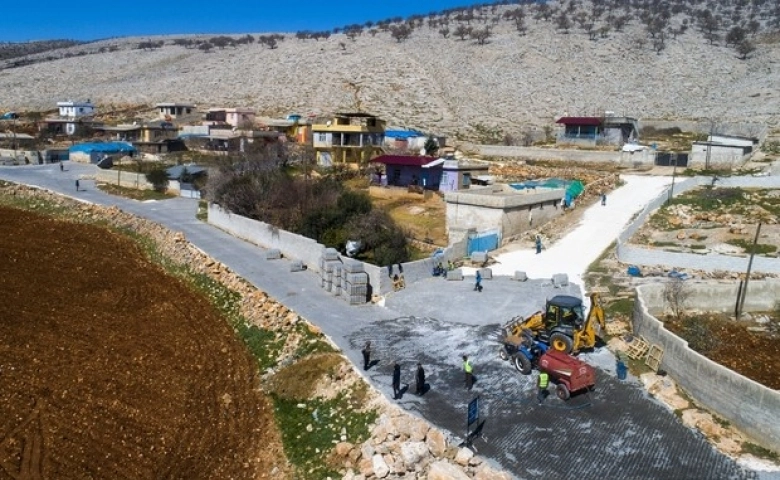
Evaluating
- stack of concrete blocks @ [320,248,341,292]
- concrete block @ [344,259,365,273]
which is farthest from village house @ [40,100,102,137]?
concrete block @ [344,259,365,273]

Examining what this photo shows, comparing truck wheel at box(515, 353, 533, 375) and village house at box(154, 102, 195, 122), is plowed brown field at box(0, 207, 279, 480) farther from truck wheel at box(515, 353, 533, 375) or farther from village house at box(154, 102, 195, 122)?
village house at box(154, 102, 195, 122)

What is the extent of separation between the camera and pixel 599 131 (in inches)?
2618

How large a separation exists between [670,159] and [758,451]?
4389 cm

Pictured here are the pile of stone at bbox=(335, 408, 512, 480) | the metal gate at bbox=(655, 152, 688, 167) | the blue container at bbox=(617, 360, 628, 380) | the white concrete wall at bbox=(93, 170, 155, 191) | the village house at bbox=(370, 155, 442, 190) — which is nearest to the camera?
the pile of stone at bbox=(335, 408, 512, 480)

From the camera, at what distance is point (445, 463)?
550 inches

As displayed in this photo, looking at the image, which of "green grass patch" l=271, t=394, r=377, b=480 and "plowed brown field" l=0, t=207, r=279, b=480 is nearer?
"green grass patch" l=271, t=394, r=377, b=480

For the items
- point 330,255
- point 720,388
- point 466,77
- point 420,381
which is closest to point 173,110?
point 466,77

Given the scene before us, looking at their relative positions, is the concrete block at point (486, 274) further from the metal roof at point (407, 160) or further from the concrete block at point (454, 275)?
the metal roof at point (407, 160)

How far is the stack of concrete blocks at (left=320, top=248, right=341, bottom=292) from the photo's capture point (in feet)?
83.3

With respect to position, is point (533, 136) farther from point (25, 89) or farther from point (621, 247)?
point (25, 89)

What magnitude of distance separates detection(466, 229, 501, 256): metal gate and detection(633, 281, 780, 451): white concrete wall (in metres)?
11.9

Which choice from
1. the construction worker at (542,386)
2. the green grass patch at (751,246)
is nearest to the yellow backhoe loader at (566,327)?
the construction worker at (542,386)

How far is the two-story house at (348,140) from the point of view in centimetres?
5794

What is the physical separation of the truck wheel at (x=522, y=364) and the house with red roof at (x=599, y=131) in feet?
170
